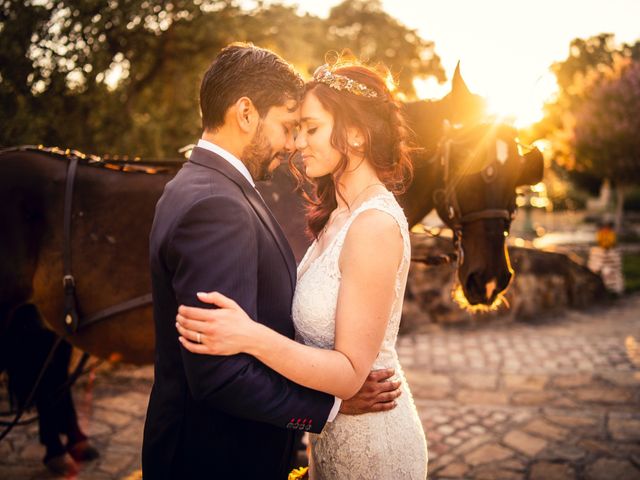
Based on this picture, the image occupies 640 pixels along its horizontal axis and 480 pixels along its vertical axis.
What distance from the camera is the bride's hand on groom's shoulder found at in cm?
145

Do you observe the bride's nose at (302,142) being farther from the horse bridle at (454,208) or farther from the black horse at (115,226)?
the horse bridle at (454,208)

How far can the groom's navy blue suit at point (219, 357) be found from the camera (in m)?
1.49

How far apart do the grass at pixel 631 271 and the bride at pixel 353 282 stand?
1135cm

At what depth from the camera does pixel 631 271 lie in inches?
535

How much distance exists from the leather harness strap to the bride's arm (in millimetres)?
1714

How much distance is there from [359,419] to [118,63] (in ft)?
23.2

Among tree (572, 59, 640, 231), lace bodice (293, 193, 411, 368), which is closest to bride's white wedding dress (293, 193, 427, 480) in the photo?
lace bodice (293, 193, 411, 368)

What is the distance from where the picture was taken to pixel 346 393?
1.68 m

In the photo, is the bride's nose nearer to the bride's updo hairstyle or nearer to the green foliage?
the bride's updo hairstyle

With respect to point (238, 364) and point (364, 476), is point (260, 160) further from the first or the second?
point (364, 476)

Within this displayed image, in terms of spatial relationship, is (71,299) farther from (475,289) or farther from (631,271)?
(631,271)

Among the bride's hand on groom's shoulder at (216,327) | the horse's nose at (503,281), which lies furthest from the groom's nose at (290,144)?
the horse's nose at (503,281)

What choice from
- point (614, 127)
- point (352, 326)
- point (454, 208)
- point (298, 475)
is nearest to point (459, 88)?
point (454, 208)

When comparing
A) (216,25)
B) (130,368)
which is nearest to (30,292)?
(130,368)
